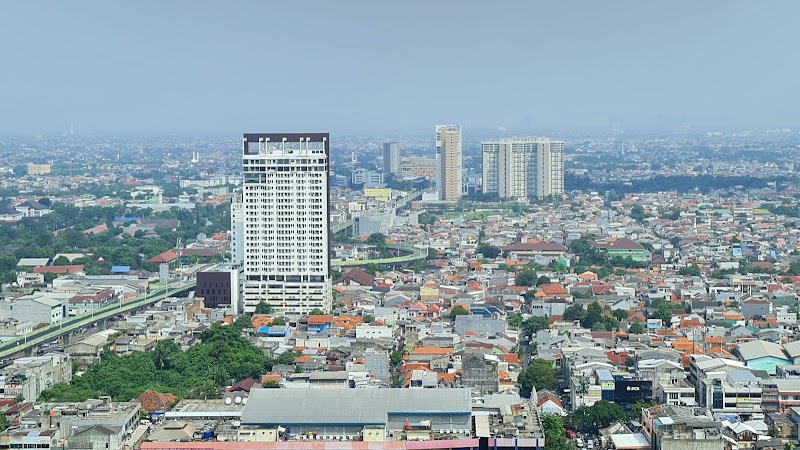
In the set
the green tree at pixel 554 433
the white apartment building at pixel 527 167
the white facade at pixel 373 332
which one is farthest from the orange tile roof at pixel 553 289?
the white apartment building at pixel 527 167

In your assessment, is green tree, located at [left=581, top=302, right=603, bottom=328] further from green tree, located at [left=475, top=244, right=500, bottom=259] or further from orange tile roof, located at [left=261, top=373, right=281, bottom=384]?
green tree, located at [left=475, top=244, right=500, bottom=259]

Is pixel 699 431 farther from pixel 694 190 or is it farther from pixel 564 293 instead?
pixel 694 190

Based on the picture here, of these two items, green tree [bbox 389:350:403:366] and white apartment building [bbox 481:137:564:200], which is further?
white apartment building [bbox 481:137:564:200]

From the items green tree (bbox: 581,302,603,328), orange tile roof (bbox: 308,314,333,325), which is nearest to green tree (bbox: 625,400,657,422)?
green tree (bbox: 581,302,603,328)

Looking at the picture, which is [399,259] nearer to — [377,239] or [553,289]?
[377,239]

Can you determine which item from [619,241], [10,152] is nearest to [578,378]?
[619,241]

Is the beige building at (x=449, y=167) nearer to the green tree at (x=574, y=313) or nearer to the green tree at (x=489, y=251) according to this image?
the green tree at (x=489, y=251)

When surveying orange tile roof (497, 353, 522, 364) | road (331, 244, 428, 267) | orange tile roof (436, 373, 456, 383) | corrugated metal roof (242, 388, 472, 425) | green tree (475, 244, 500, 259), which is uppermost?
corrugated metal roof (242, 388, 472, 425)
